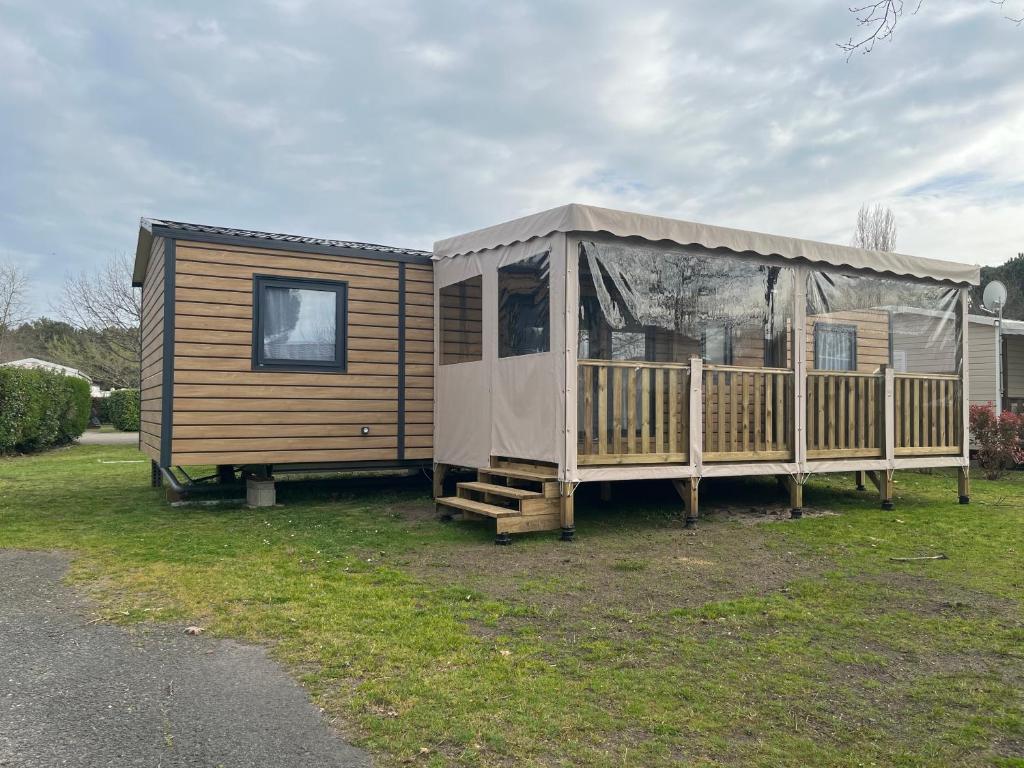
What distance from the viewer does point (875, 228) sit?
2808 centimetres

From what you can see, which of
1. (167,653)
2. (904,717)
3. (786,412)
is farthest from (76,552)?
(786,412)

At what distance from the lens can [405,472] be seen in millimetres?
11156

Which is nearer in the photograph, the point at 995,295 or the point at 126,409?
the point at 995,295

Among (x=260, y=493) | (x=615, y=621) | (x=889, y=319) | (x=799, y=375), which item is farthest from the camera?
(x=889, y=319)

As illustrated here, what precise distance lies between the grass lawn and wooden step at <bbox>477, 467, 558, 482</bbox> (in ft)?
1.65

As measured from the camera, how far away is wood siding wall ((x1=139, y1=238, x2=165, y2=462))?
7.89 m

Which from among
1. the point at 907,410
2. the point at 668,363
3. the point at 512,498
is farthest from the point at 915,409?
the point at 512,498

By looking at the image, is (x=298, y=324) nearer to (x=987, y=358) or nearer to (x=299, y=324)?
(x=299, y=324)

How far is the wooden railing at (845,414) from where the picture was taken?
7742 millimetres

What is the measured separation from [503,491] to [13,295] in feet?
99.5

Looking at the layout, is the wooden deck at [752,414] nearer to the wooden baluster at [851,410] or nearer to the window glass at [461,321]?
the wooden baluster at [851,410]

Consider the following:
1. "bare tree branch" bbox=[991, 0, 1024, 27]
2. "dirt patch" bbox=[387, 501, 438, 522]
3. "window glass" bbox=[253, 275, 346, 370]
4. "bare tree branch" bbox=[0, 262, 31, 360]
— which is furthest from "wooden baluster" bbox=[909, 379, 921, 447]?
"bare tree branch" bbox=[0, 262, 31, 360]

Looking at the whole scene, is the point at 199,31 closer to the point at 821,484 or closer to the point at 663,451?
the point at 663,451

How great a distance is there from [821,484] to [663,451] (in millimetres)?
4426
